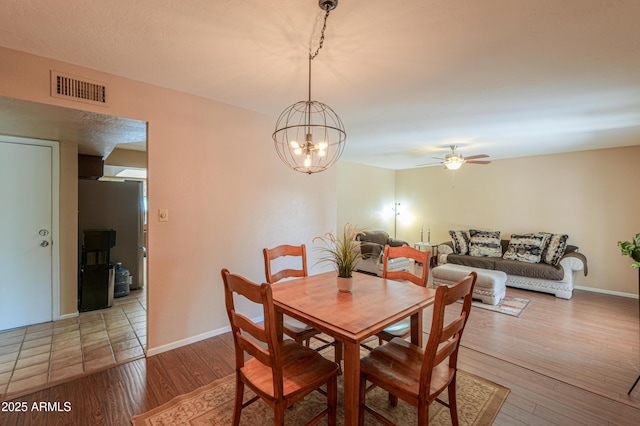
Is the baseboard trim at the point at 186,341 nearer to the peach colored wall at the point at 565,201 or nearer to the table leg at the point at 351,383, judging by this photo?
the table leg at the point at 351,383

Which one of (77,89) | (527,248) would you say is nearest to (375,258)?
(527,248)

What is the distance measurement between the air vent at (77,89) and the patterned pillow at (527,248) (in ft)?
20.1

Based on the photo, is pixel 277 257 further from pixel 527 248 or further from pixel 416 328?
pixel 527 248

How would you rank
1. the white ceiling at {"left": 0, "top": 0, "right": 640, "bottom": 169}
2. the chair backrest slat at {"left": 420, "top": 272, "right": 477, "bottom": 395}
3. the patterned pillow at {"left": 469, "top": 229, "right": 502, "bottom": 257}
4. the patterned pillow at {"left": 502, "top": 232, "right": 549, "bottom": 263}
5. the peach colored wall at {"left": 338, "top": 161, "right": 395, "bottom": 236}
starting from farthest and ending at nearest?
the peach colored wall at {"left": 338, "top": 161, "right": 395, "bottom": 236}
the patterned pillow at {"left": 469, "top": 229, "right": 502, "bottom": 257}
the patterned pillow at {"left": 502, "top": 232, "right": 549, "bottom": 263}
the white ceiling at {"left": 0, "top": 0, "right": 640, "bottom": 169}
the chair backrest slat at {"left": 420, "top": 272, "right": 477, "bottom": 395}

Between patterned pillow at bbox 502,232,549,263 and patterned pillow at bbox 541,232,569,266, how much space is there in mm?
73

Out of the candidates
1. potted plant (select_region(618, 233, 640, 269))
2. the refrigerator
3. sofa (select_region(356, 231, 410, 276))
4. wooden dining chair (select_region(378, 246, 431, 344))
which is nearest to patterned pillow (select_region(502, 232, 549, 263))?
sofa (select_region(356, 231, 410, 276))

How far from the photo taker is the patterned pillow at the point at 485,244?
519cm

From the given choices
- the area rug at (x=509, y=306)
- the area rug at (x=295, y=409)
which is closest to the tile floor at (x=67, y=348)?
the area rug at (x=295, y=409)

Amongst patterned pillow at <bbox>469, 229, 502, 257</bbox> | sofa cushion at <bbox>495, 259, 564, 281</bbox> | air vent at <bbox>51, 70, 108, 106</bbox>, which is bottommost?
sofa cushion at <bbox>495, 259, 564, 281</bbox>

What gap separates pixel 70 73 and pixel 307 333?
2.67 metres

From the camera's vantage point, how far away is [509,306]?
3842mm

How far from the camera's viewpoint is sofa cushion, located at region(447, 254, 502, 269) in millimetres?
4855

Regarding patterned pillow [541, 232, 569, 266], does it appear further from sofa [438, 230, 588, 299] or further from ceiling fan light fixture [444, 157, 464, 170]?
ceiling fan light fixture [444, 157, 464, 170]

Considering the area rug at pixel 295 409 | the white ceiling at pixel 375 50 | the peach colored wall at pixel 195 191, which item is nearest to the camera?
the white ceiling at pixel 375 50
